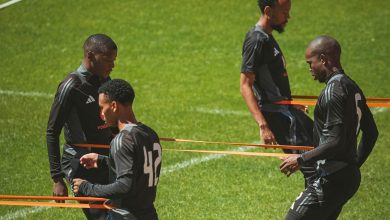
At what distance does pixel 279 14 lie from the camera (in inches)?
416

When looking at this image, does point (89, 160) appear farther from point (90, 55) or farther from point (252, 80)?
point (252, 80)

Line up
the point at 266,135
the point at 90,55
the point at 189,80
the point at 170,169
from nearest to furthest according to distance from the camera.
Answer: the point at 90,55, the point at 266,135, the point at 170,169, the point at 189,80

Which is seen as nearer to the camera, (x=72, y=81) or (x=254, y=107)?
(x=72, y=81)

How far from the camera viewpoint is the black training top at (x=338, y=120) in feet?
27.0

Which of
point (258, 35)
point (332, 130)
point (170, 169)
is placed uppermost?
point (258, 35)

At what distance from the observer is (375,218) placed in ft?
37.9

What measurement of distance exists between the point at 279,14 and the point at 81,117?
2.80 meters

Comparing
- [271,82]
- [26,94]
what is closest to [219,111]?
[26,94]

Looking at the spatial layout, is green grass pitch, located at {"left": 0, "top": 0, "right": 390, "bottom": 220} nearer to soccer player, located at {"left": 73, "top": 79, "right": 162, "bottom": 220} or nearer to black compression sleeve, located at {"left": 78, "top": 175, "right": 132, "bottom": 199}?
soccer player, located at {"left": 73, "top": 79, "right": 162, "bottom": 220}

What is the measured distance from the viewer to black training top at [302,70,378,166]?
823cm

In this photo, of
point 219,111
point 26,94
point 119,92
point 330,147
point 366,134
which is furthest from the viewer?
point 26,94

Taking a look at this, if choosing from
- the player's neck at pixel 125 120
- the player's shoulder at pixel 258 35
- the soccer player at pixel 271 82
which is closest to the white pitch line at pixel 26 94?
the soccer player at pixel 271 82

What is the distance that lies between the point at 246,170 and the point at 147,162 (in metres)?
6.22

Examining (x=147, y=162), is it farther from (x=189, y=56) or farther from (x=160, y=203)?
(x=189, y=56)
